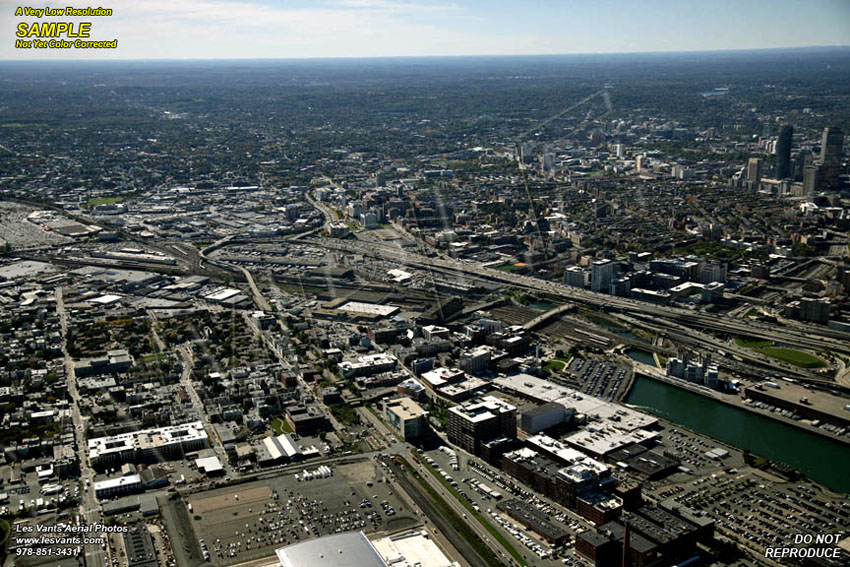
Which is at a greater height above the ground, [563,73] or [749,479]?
[563,73]

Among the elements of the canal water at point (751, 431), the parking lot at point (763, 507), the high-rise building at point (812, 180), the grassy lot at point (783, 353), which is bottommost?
the canal water at point (751, 431)

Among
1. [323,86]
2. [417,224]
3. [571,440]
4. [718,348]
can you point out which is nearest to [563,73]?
[323,86]

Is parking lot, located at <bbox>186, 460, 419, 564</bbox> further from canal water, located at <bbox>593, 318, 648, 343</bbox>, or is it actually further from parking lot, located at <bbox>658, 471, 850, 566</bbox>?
canal water, located at <bbox>593, 318, 648, 343</bbox>

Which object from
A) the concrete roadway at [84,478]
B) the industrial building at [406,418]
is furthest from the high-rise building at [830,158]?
the concrete roadway at [84,478]

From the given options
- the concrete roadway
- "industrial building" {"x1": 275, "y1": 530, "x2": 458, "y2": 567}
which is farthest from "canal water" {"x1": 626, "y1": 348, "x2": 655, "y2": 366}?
the concrete roadway

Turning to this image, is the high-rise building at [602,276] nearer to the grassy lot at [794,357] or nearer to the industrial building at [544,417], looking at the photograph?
the grassy lot at [794,357]

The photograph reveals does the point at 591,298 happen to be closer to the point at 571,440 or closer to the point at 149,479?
the point at 571,440
